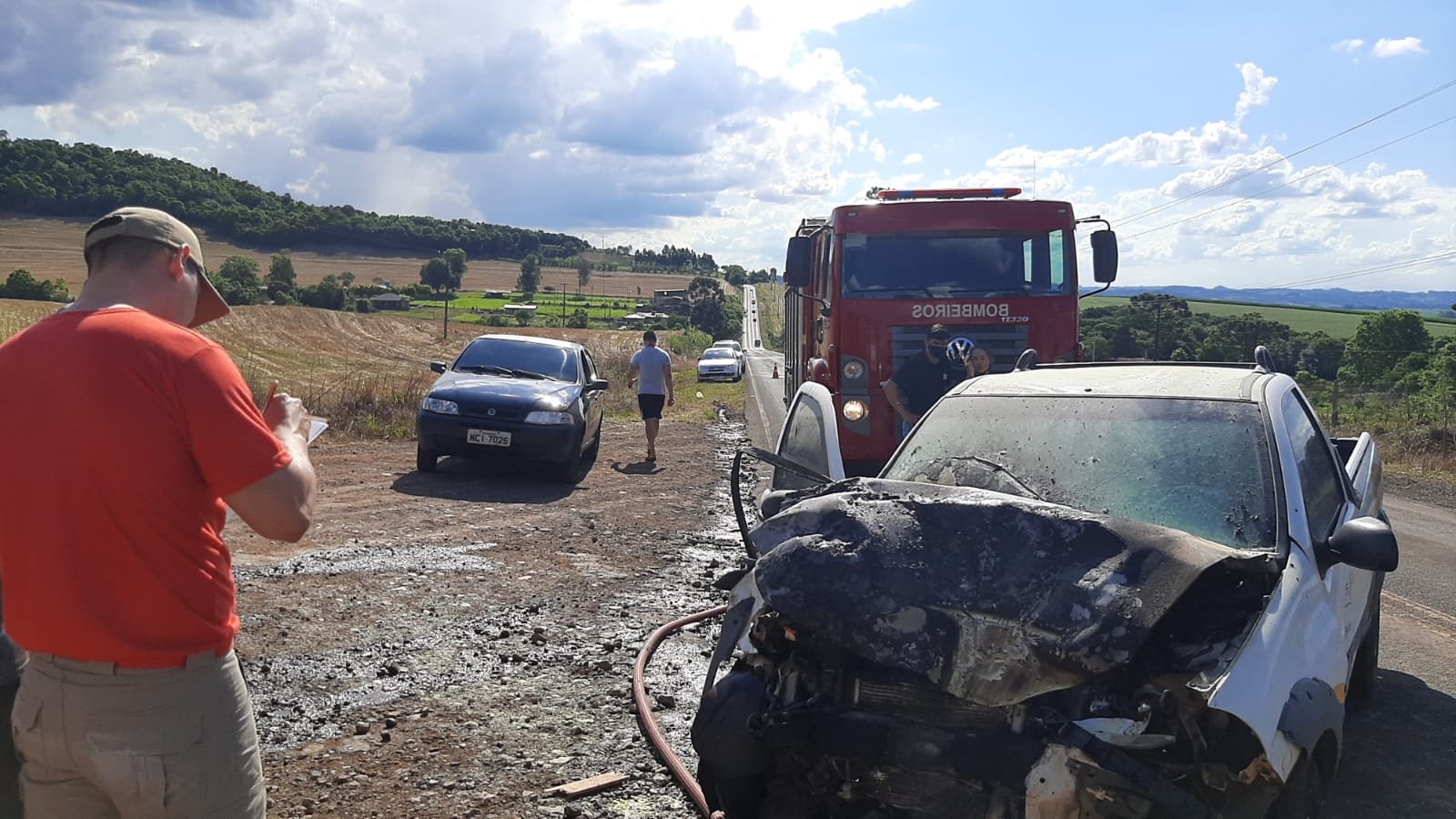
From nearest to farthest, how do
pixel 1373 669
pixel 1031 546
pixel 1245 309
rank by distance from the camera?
pixel 1031 546 → pixel 1373 669 → pixel 1245 309

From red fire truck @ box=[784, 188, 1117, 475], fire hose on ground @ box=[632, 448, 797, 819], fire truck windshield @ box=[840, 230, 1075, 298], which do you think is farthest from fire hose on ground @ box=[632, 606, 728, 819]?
fire truck windshield @ box=[840, 230, 1075, 298]

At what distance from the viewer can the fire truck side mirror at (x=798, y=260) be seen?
11.2 m

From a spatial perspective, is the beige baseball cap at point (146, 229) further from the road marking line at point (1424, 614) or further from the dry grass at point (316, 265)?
the dry grass at point (316, 265)

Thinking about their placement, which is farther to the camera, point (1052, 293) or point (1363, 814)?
point (1052, 293)

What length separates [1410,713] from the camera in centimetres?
531

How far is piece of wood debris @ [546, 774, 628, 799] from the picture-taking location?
416 centimetres

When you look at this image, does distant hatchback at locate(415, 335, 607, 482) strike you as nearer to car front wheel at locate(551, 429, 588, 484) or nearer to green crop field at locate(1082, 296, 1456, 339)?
car front wheel at locate(551, 429, 588, 484)

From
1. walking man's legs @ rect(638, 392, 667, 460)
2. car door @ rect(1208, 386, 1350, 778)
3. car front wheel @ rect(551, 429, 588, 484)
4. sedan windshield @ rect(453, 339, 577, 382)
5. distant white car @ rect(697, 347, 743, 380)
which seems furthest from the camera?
distant white car @ rect(697, 347, 743, 380)

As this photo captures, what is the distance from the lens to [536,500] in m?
11.2

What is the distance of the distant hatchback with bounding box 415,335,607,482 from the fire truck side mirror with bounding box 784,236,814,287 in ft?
10.0

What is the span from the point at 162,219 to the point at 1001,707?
8.22 feet

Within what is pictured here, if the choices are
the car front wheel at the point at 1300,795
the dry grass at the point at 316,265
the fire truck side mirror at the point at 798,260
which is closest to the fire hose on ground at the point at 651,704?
the car front wheel at the point at 1300,795

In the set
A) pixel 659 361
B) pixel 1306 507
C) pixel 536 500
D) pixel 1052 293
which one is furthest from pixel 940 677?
pixel 659 361

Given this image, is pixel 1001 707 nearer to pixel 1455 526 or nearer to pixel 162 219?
pixel 162 219
